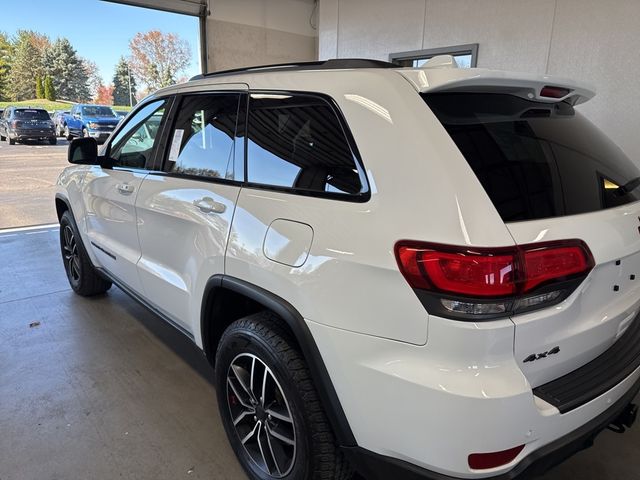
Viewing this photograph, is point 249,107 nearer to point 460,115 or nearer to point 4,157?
point 460,115

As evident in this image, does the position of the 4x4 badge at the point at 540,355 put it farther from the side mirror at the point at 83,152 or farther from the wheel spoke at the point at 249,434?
the side mirror at the point at 83,152

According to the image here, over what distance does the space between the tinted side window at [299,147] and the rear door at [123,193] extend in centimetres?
101

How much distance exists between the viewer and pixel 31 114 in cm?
1392

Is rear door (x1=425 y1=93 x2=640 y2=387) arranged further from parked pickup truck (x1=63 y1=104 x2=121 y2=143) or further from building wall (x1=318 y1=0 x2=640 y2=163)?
parked pickup truck (x1=63 y1=104 x2=121 y2=143)

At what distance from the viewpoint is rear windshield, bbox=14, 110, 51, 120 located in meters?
13.6

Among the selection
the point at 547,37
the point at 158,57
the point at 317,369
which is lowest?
the point at 317,369

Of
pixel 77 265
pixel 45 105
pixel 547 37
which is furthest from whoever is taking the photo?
pixel 45 105

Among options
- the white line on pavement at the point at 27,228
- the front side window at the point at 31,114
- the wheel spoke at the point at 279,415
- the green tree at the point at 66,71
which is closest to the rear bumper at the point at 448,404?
the wheel spoke at the point at 279,415

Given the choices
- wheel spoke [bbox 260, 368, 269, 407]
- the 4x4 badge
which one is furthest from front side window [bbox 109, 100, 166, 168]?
the 4x4 badge

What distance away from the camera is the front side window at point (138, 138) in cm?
266

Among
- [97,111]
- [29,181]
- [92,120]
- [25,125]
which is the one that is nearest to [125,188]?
[29,181]

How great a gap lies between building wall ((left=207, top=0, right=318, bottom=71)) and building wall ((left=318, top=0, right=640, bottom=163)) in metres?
3.00

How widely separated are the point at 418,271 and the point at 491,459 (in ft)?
1.82

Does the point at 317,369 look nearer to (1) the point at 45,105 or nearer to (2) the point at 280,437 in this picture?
(2) the point at 280,437
